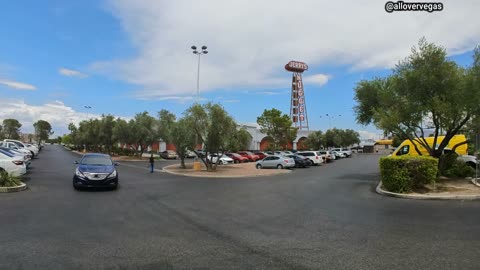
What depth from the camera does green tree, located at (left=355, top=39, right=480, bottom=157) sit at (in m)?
16.6

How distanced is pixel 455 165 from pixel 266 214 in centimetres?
1493

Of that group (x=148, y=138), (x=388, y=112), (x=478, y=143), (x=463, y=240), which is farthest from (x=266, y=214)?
(x=148, y=138)

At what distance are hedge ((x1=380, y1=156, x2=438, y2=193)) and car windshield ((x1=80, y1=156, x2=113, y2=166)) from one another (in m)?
11.7

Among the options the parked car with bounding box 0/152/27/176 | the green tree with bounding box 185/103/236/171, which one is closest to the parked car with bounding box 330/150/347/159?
the green tree with bounding box 185/103/236/171

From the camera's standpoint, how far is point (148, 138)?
152 feet

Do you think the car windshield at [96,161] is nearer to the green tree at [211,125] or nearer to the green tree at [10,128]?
the green tree at [211,125]

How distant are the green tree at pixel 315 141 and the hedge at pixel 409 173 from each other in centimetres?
7091

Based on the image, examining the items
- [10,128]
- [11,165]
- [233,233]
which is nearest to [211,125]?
[11,165]

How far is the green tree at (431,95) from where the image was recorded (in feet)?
54.4

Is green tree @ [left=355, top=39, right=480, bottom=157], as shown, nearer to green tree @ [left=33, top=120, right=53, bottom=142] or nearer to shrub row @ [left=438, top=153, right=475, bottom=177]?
shrub row @ [left=438, top=153, right=475, bottom=177]

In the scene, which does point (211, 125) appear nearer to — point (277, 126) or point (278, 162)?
point (278, 162)

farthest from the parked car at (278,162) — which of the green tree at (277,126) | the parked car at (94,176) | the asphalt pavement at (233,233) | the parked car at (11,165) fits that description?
the green tree at (277,126)

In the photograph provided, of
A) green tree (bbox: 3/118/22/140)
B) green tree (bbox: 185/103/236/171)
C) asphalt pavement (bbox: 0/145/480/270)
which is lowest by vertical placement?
asphalt pavement (bbox: 0/145/480/270)

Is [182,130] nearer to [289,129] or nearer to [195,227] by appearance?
[195,227]
